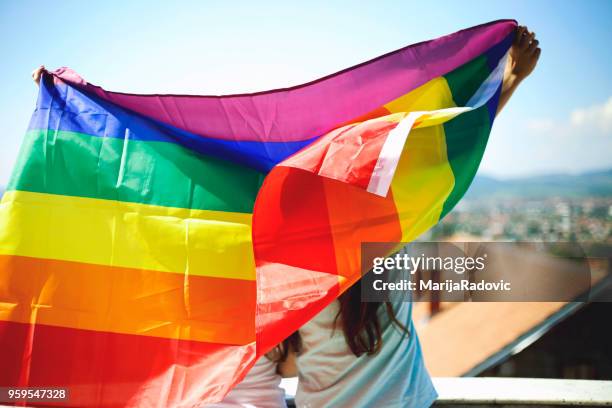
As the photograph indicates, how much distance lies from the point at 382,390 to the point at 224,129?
131cm

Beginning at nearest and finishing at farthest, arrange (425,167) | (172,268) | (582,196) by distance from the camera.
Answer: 1. (425,167)
2. (172,268)
3. (582,196)

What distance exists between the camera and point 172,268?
2098 millimetres

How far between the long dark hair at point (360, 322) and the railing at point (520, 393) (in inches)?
22.9

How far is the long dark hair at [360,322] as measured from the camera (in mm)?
1793

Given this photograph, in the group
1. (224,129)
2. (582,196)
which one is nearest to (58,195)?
(224,129)

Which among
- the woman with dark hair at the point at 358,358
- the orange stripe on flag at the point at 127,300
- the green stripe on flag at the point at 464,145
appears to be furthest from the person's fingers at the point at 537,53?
the orange stripe on flag at the point at 127,300

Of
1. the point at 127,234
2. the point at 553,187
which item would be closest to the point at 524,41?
the point at 127,234

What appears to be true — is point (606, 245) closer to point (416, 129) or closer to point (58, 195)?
point (416, 129)

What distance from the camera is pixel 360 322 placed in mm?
1790

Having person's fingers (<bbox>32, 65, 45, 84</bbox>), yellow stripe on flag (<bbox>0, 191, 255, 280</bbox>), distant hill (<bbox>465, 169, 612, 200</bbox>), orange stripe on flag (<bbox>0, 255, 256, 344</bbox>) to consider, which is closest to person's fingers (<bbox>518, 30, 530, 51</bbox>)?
yellow stripe on flag (<bbox>0, 191, 255, 280</bbox>)

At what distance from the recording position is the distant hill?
48.6 m

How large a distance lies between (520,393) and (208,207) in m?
1.69

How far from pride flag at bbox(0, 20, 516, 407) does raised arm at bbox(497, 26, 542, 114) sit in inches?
2.1

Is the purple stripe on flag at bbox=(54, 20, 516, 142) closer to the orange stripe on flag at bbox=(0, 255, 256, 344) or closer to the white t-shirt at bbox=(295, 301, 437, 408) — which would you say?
the orange stripe on flag at bbox=(0, 255, 256, 344)
